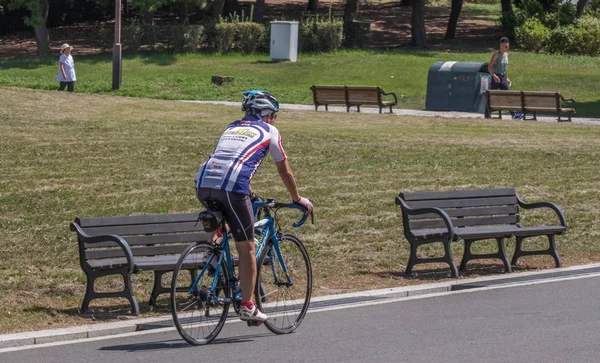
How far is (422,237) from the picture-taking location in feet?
38.4

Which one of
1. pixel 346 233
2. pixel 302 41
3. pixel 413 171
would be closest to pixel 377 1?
pixel 302 41

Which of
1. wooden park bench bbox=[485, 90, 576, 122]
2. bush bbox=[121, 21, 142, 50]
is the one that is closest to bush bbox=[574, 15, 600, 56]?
bush bbox=[121, 21, 142, 50]

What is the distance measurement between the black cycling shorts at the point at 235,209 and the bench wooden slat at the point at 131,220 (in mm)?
1760

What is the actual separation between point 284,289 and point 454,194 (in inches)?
138

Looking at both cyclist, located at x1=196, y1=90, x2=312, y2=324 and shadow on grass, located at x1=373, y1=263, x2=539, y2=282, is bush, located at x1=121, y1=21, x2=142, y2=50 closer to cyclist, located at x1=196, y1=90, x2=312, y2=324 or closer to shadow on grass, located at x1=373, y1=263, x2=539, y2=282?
shadow on grass, located at x1=373, y1=263, x2=539, y2=282

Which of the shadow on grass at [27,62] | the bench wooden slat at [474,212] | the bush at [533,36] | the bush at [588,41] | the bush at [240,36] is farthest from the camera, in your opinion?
A: the bush at [533,36]

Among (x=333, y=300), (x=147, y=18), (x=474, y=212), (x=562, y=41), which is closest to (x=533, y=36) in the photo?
(x=562, y=41)

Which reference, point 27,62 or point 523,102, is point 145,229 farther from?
point 27,62

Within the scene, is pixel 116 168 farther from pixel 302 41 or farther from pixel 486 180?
pixel 302 41

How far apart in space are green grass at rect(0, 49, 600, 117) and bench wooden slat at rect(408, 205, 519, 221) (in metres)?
19.0

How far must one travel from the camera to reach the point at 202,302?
8562mm

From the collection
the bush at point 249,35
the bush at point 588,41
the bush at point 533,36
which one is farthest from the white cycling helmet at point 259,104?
the bush at point 533,36

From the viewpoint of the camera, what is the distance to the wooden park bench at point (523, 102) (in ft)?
89.8

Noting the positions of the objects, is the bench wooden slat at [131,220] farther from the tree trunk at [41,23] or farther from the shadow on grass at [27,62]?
the tree trunk at [41,23]
